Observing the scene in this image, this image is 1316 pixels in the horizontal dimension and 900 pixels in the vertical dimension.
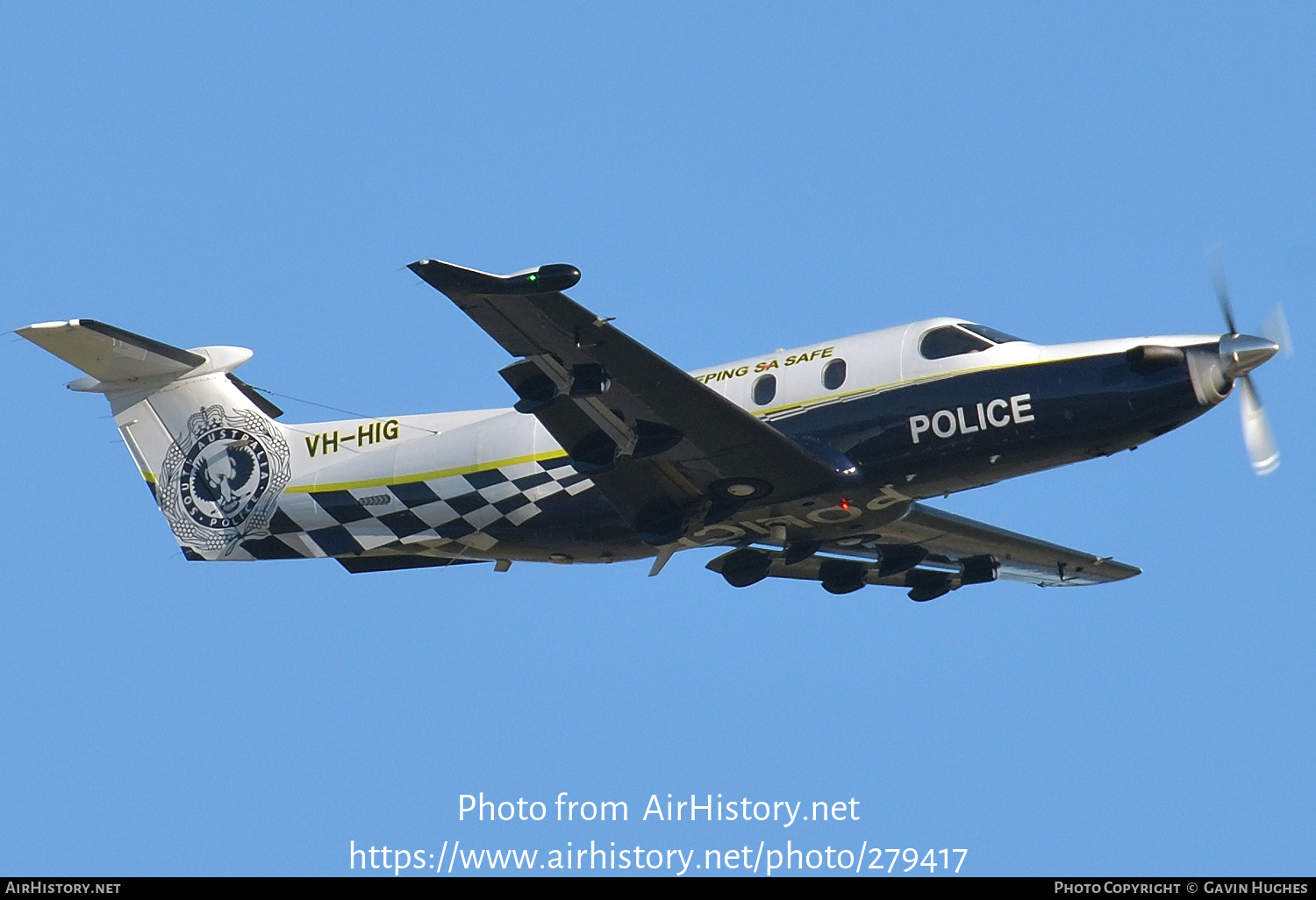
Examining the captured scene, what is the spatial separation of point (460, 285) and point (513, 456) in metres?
5.50

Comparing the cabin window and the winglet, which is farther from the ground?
the cabin window

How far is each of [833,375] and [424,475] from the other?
21.4ft

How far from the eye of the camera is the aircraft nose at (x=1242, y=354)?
20.8 m

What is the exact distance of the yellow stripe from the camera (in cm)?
2420

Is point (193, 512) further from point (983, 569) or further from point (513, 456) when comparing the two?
point (983, 569)

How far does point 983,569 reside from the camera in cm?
2716

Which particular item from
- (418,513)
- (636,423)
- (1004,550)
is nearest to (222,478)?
(418,513)

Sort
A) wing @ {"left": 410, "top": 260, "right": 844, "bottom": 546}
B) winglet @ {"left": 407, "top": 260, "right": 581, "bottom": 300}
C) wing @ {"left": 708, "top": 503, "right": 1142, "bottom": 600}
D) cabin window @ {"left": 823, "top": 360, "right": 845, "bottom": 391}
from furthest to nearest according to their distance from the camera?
wing @ {"left": 708, "top": 503, "right": 1142, "bottom": 600} → cabin window @ {"left": 823, "top": 360, "right": 845, "bottom": 391} → wing @ {"left": 410, "top": 260, "right": 844, "bottom": 546} → winglet @ {"left": 407, "top": 260, "right": 581, "bottom": 300}

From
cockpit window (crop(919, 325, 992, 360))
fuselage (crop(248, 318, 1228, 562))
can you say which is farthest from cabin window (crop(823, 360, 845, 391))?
cockpit window (crop(919, 325, 992, 360))

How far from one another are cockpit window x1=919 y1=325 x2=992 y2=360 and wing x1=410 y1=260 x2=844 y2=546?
2.14 m

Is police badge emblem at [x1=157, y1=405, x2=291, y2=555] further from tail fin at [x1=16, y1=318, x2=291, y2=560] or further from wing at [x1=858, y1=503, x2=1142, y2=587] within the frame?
wing at [x1=858, y1=503, x2=1142, y2=587]

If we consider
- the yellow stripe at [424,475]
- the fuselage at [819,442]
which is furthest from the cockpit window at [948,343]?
the yellow stripe at [424,475]
